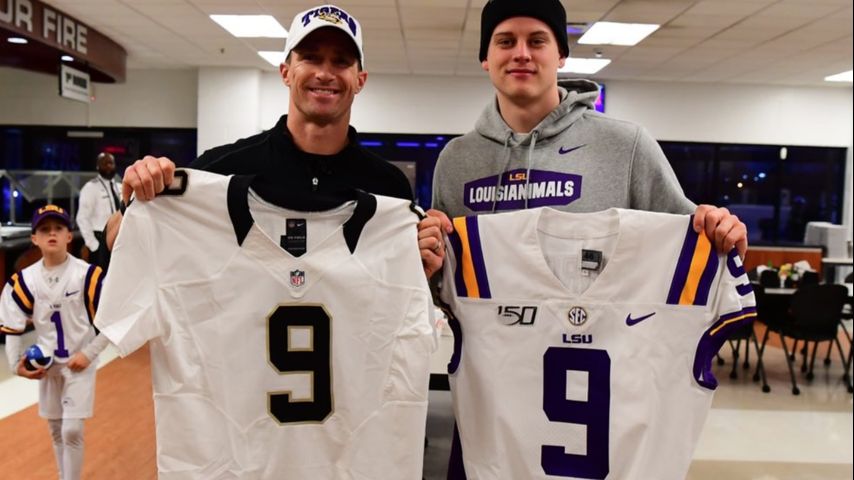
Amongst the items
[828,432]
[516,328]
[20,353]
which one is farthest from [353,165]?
[828,432]

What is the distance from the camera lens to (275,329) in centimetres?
180

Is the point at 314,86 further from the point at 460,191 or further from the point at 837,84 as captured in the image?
the point at 837,84

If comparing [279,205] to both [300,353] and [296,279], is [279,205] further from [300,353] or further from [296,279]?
[300,353]

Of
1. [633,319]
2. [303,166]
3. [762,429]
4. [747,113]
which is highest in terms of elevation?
[747,113]

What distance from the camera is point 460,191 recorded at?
7.11 feet

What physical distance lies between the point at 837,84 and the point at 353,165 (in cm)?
1176

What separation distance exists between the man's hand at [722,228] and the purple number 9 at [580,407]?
423 millimetres

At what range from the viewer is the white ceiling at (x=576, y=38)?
6855 millimetres

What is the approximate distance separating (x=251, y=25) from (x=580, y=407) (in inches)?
282

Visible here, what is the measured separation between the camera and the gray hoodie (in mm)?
2010

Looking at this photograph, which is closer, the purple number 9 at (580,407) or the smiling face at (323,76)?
the purple number 9 at (580,407)

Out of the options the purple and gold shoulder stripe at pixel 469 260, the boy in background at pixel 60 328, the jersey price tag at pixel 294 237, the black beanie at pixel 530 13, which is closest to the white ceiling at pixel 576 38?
the boy in background at pixel 60 328

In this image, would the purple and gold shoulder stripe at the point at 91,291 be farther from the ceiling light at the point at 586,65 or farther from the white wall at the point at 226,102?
the white wall at the point at 226,102

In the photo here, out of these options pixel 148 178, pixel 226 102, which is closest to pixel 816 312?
pixel 148 178
